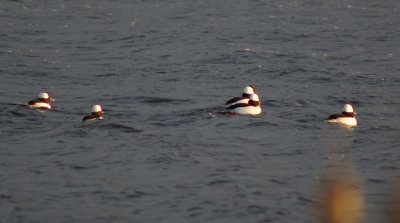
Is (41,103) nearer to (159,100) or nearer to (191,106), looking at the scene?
(159,100)

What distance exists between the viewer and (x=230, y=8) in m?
47.6

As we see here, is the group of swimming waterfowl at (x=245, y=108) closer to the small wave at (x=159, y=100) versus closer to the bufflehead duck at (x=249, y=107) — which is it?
the bufflehead duck at (x=249, y=107)

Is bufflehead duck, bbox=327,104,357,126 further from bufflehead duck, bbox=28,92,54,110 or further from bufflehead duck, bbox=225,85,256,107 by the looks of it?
bufflehead duck, bbox=28,92,54,110

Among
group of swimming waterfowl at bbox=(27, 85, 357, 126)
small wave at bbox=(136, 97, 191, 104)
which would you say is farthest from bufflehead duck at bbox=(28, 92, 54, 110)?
small wave at bbox=(136, 97, 191, 104)

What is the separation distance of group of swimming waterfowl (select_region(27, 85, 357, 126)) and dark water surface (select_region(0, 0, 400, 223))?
28 cm

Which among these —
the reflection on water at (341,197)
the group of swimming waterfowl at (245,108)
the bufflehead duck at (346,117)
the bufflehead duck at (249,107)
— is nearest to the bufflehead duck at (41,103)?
the group of swimming waterfowl at (245,108)

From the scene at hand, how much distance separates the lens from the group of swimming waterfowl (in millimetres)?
23656

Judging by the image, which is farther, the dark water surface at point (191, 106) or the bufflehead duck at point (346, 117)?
the bufflehead duck at point (346, 117)

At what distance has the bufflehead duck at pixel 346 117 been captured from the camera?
2366 centimetres

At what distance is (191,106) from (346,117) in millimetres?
5054

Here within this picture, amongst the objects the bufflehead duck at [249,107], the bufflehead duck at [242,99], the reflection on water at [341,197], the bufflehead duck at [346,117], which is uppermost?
the bufflehead duck at [242,99]

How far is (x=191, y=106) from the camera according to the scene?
1049 inches

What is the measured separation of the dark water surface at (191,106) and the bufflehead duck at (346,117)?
0.25 m

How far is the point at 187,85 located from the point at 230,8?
17.8 metres
